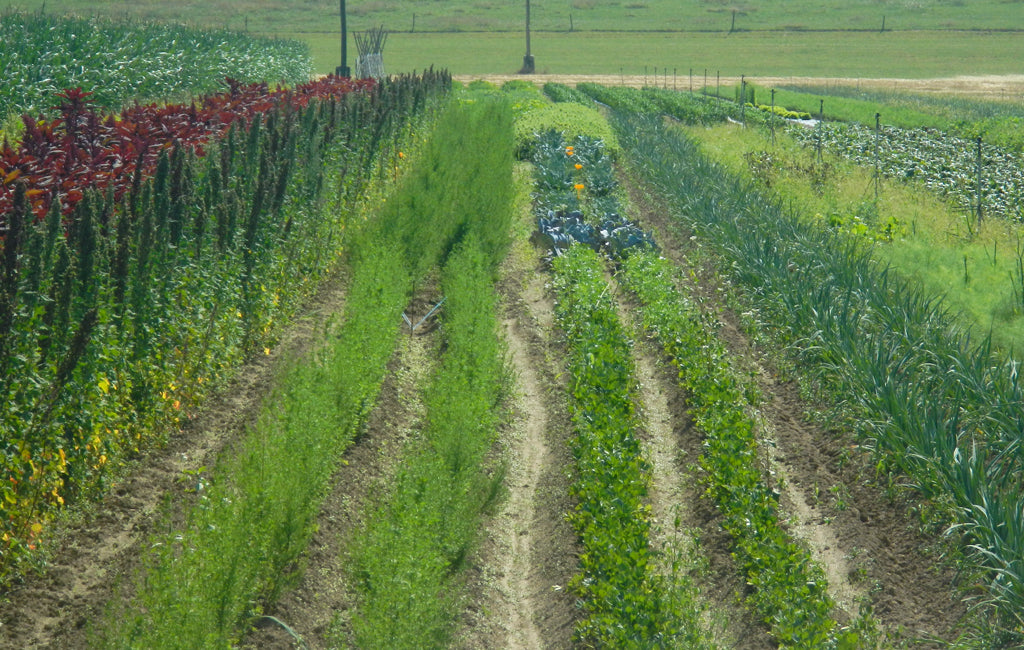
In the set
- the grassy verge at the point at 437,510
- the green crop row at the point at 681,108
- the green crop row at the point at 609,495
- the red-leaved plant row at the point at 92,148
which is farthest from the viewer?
the green crop row at the point at 681,108

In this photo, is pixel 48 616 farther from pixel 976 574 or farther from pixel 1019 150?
pixel 1019 150

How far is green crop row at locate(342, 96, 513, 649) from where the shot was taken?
5148 mm

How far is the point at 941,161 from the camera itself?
68.9 ft

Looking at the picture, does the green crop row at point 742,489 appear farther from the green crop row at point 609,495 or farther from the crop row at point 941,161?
the crop row at point 941,161

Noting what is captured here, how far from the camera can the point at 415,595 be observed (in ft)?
16.9

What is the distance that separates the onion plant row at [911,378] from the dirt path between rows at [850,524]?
22 centimetres

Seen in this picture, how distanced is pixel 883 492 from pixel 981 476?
1000mm

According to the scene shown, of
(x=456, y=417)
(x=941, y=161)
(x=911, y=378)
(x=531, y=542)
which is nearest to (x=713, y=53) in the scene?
(x=941, y=161)

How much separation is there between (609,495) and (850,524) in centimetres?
157

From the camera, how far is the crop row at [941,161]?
57.3 ft

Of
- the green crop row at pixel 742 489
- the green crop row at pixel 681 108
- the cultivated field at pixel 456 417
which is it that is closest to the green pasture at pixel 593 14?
the green crop row at pixel 681 108

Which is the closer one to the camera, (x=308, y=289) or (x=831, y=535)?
(x=831, y=535)

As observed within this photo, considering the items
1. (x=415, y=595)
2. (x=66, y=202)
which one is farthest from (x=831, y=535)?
(x=66, y=202)

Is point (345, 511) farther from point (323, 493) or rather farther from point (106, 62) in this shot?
point (106, 62)
